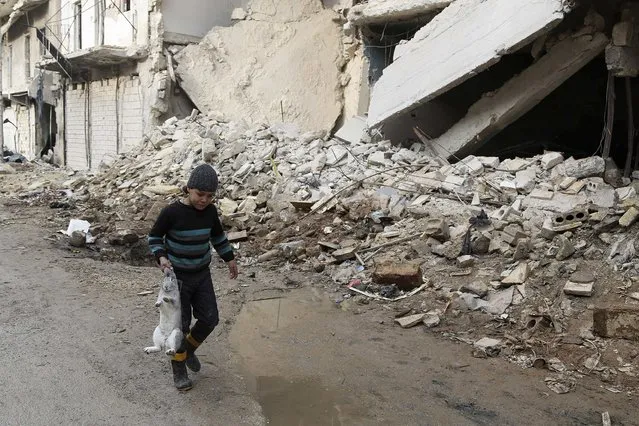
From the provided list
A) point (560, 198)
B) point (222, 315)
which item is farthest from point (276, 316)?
point (560, 198)

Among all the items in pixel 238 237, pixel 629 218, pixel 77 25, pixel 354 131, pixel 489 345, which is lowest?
pixel 238 237

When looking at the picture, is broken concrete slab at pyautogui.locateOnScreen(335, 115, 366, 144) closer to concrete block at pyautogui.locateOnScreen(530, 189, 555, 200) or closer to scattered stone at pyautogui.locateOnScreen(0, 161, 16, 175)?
concrete block at pyautogui.locateOnScreen(530, 189, 555, 200)

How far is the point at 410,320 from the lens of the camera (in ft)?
17.0

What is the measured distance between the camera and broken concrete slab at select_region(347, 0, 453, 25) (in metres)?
10.3

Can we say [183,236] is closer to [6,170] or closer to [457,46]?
[457,46]

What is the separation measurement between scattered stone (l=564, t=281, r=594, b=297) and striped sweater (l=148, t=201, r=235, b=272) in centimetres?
329

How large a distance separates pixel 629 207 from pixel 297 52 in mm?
9458

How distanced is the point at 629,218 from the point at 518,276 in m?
1.37

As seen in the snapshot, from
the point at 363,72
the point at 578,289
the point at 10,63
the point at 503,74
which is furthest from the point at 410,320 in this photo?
the point at 10,63

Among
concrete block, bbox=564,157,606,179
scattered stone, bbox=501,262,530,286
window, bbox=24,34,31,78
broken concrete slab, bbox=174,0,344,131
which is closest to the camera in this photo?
scattered stone, bbox=501,262,530,286

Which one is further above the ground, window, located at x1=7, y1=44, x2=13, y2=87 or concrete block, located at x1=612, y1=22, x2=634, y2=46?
concrete block, located at x1=612, y1=22, x2=634, y2=46

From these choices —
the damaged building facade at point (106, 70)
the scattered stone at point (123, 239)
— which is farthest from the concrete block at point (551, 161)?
the damaged building facade at point (106, 70)

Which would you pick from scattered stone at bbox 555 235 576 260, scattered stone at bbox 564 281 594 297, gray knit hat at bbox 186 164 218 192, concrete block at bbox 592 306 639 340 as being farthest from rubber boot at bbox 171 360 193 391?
scattered stone at bbox 555 235 576 260

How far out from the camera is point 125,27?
1544cm
